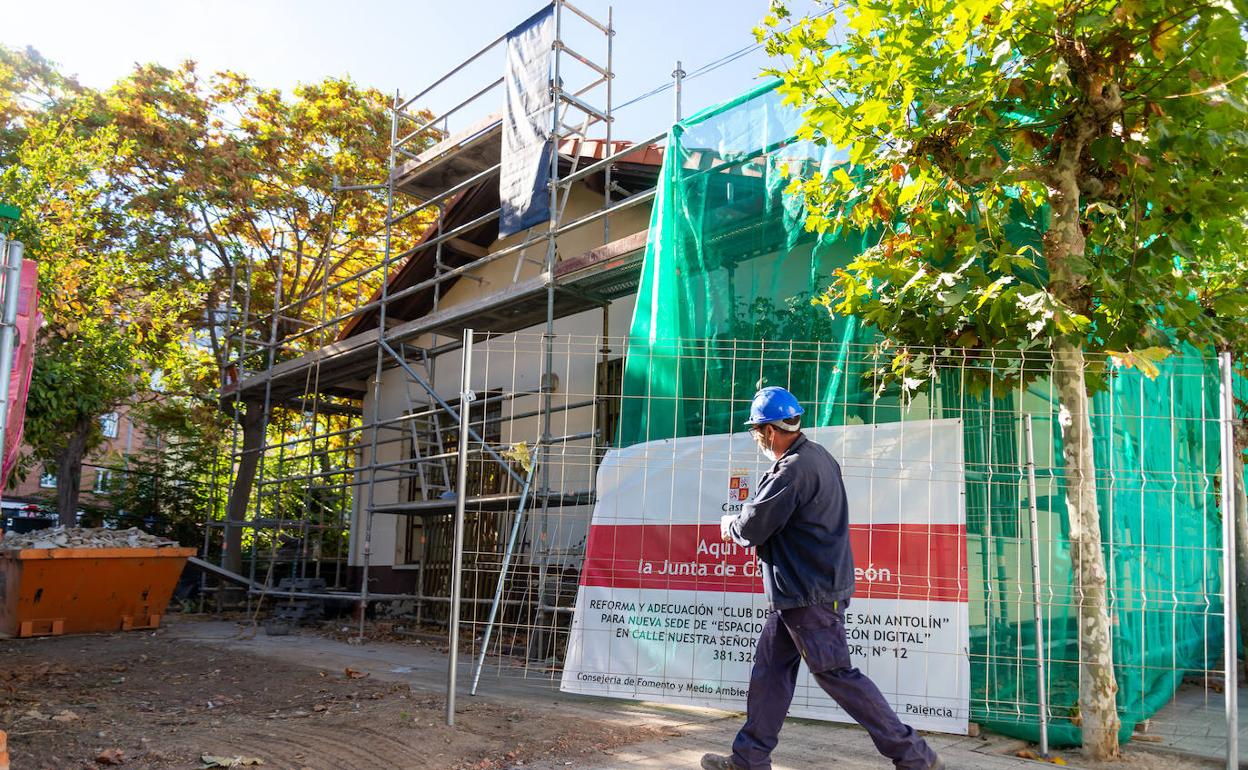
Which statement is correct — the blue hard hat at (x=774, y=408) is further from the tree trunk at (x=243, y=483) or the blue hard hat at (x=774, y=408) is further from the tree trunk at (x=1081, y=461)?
the tree trunk at (x=243, y=483)

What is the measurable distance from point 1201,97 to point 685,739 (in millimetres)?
4204

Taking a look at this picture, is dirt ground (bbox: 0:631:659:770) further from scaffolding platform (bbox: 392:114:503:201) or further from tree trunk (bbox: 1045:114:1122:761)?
scaffolding platform (bbox: 392:114:503:201)

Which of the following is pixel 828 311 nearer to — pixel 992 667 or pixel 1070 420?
pixel 1070 420

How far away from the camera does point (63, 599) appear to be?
11203 mm

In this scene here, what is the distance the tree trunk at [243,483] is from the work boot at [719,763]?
12.0 meters

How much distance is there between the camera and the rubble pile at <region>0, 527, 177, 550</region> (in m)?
11.4

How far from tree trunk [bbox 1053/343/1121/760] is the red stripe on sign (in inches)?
24.8

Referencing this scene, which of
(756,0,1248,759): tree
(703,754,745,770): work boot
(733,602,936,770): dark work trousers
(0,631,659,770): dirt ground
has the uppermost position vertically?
(756,0,1248,759): tree

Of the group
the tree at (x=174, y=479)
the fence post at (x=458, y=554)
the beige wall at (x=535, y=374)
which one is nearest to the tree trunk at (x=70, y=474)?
the tree at (x=174, y=479)

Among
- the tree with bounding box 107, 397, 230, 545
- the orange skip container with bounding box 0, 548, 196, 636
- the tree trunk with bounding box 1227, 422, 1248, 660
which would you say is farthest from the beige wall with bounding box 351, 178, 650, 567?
the tree trunk with bounding box 1227, 422, 1248, 660

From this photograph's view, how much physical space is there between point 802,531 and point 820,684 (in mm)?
664

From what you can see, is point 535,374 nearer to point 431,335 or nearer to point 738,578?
point 431,335

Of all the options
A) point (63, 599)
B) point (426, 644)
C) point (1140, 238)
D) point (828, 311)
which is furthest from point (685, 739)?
point (63, 599)

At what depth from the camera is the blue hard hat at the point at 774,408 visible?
4445 mm
